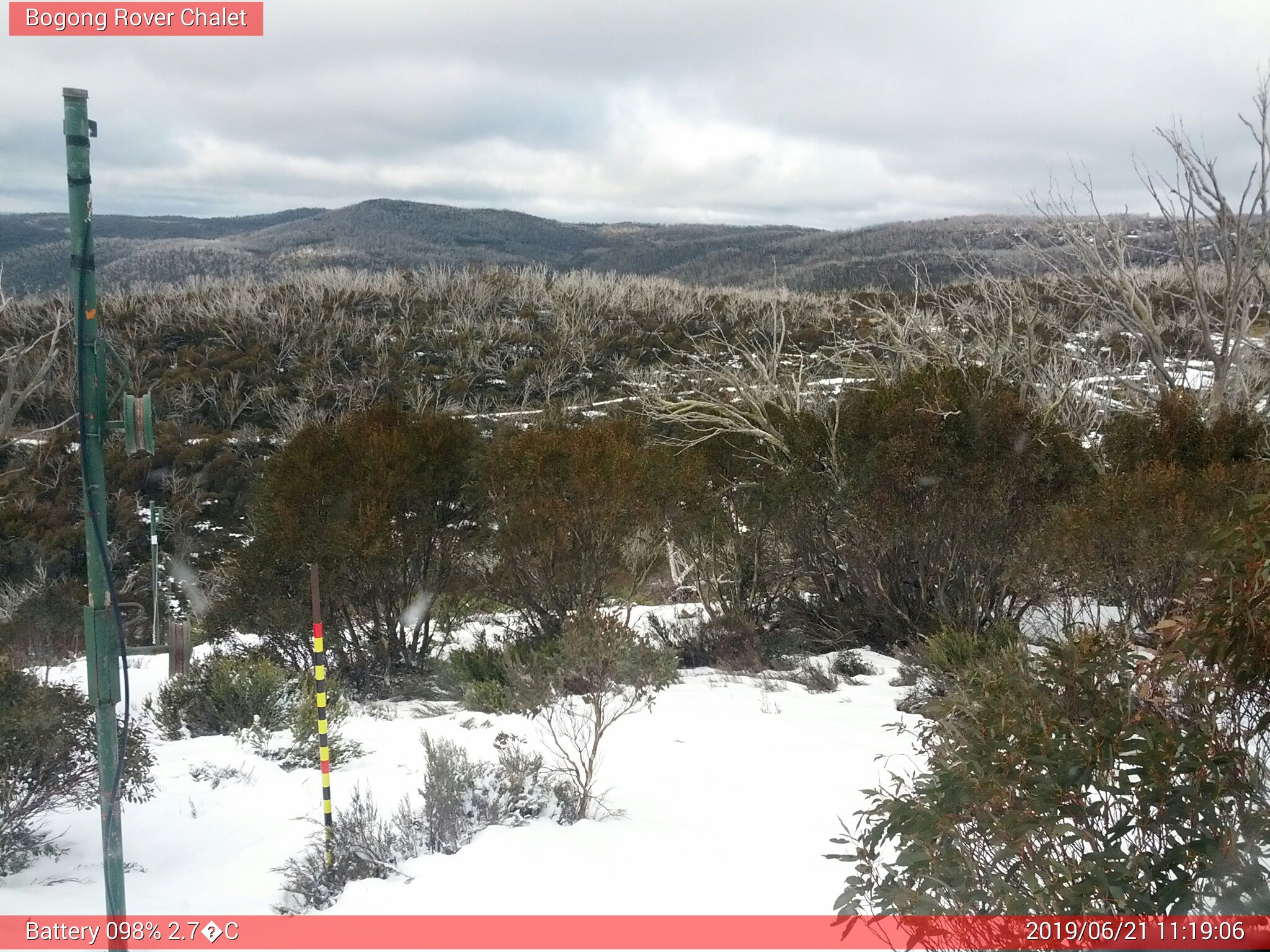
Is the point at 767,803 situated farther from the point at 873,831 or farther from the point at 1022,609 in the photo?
the point at 1022,609

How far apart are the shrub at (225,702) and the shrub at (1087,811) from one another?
5.56 m

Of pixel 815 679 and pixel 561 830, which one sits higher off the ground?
pixel 561 830

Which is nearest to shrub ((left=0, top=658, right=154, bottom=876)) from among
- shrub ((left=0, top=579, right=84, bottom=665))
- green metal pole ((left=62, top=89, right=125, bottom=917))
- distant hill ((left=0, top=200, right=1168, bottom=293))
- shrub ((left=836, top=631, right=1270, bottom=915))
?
green metal pole ((left=62, top=89, right=125, bottom=917))

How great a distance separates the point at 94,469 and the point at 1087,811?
318cm

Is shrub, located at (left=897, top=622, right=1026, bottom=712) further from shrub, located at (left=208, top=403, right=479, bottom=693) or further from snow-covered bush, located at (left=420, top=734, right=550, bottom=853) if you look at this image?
shrub, located at (left=208, top=403, right=479, bottom=693)

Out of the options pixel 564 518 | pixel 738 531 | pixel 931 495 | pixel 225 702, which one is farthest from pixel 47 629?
pixel 931 495

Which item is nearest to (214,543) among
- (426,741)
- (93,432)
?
(426,741)

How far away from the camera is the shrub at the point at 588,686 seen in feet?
17.3

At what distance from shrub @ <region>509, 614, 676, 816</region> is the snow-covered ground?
206mm

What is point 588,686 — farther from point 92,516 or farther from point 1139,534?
point 1139,534

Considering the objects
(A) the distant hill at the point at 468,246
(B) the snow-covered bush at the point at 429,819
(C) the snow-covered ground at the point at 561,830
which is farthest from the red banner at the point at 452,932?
(A) the distant hill at the point at 468,246

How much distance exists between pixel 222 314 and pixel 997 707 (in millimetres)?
44185

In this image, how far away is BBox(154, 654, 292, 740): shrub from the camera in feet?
23.0

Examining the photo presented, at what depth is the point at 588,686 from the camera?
20.0 feet
